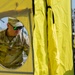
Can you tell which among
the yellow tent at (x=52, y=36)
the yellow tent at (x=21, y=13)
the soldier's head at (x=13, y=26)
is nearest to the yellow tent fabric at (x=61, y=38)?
the yellow tent at (x=52, y=36)

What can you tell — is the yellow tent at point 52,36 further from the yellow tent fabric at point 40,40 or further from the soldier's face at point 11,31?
the soldier's face at point 11,31

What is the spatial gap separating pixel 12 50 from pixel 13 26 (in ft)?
0.79

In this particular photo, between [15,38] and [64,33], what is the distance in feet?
1.60

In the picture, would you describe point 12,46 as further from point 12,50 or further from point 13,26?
point 13,26

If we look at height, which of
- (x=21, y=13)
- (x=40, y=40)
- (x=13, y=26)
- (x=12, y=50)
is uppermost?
(x=21, y=13)

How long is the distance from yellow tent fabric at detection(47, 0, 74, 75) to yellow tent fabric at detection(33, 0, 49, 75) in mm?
53

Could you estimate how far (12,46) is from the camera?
8.29 ft

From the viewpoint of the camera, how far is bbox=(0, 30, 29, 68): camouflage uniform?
2.50 m

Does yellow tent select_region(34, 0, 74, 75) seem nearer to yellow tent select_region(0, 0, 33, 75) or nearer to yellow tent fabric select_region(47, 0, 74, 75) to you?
yellow tent fabric select_region(47, 0, 74, 75)

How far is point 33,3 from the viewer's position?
2.34 m

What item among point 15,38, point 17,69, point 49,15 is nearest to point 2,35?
point 15,38

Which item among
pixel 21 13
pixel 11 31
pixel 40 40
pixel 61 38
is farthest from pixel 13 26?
pixel 61 38

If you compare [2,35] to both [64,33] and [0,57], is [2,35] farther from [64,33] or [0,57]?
[64,33]

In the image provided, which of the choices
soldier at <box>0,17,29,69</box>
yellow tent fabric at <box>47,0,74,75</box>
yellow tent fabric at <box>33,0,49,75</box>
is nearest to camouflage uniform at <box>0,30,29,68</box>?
soldier at <box>0,17,29,69</box>
